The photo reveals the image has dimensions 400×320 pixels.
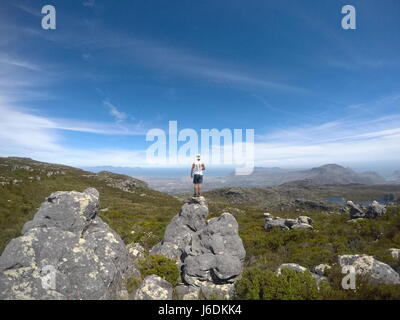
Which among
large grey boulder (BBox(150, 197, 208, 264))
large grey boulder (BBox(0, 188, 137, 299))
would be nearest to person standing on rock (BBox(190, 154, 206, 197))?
large grey boulder (BBox(150, 197, 208, 264))

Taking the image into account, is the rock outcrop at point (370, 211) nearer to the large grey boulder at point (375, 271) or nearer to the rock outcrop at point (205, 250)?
the large grey boulder at point (375, 271)

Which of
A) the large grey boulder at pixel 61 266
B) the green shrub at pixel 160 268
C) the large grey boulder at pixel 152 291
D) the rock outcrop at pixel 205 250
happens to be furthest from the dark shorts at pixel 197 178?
the large grey boulder at pixel 152 291

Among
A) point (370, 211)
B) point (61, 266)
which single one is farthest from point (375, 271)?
point (370, 211)

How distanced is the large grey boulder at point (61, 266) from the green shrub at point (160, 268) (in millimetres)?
792

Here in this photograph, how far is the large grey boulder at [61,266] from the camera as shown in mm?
6188

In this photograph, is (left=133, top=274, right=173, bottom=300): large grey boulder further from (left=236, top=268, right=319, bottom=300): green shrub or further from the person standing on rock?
the person standing on rock

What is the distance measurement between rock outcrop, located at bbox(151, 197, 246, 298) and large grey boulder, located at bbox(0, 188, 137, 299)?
2.92m

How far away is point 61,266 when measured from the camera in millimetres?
6918

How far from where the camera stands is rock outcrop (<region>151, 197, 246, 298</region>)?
9.42 meters

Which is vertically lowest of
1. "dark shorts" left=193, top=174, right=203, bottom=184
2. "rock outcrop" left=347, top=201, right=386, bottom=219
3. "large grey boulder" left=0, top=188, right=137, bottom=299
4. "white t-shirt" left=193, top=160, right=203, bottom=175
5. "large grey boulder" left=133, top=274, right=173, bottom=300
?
"rock outcrop" left=347, top=201, right=386, bottom=219

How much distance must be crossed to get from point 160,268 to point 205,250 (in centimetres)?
237
